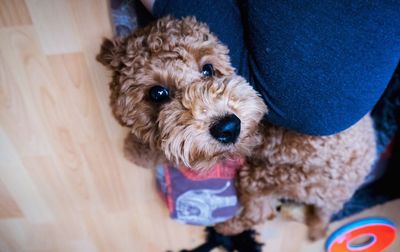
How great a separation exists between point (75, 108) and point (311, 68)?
545 millimetres

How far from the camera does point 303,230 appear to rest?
3.88 ft

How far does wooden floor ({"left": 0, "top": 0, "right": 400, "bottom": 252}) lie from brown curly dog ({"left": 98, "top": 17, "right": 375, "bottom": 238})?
10cm

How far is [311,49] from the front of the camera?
62cm

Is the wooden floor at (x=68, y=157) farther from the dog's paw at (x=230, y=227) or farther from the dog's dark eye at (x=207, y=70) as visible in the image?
the dog's dark eye at (x=207, y=70)

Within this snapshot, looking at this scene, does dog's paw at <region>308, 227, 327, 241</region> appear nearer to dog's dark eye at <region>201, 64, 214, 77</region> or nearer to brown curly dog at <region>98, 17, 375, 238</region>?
brown curly dog at <region>98, 17, 375, 238</region>

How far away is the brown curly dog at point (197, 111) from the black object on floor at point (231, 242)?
38cm

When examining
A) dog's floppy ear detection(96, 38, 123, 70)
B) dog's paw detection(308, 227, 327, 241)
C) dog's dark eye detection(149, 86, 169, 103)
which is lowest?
dog's paw detection(308, 227, 327, 241)

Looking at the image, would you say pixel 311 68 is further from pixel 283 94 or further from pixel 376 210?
pixel 376 210

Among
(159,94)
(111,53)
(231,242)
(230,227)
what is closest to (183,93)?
(159,94)

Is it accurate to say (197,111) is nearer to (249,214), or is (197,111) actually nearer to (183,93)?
(183,93)

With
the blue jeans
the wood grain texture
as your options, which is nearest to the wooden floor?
the wood grain texture

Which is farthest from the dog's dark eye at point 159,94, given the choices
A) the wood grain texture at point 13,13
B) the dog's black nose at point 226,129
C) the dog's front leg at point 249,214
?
the dog's front leg at point 249,214

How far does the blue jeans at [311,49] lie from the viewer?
60 centimetres

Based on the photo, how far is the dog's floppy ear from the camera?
2.23ft
